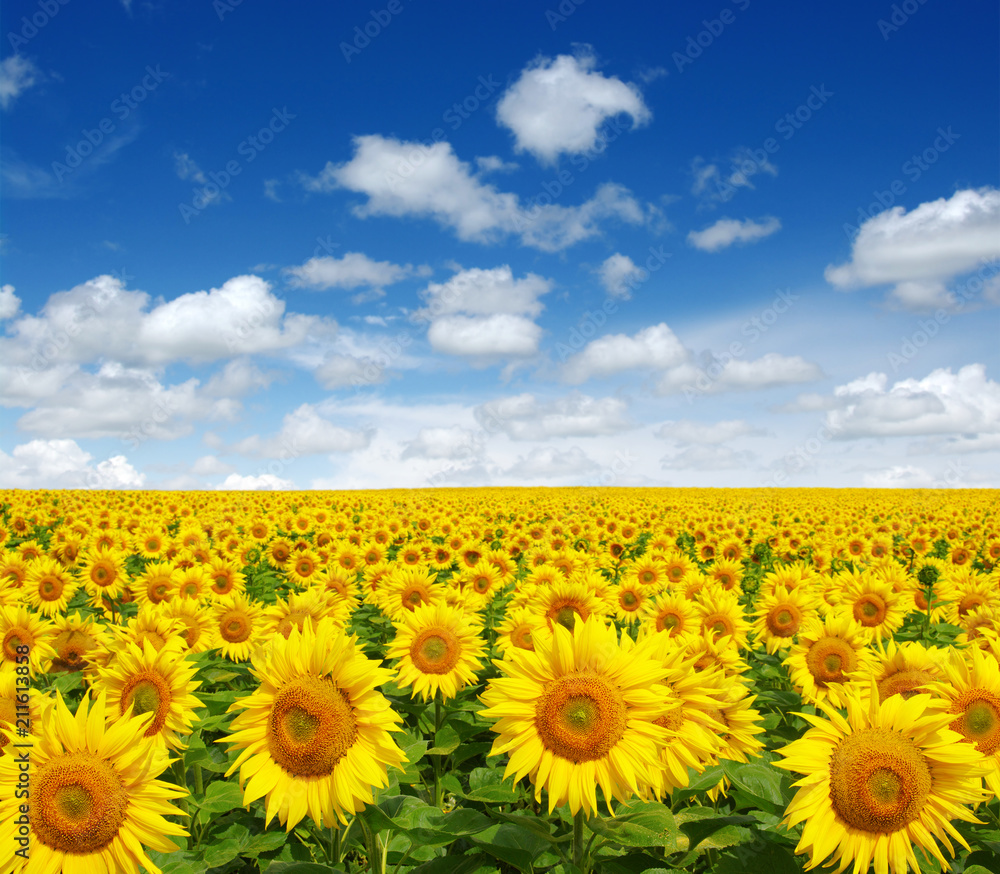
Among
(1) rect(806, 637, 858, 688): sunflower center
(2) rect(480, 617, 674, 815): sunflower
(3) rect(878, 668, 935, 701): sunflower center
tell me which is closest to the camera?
(2) rect(480, 617, 674, 815): sunflower

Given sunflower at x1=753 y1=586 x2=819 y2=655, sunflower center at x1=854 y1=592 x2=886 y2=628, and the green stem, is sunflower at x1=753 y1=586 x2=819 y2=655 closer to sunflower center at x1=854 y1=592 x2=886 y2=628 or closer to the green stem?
sunflower center at x1=854 y1=592 x2=886 y2=628

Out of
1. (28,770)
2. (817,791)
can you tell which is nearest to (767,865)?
(817,791)

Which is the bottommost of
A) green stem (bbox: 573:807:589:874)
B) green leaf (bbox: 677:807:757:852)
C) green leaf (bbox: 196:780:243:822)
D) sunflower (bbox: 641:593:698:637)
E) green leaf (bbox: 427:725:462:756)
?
green leaf (bbox: 196:780:243:822)

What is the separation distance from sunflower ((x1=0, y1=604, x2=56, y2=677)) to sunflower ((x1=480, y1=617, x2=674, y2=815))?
4.82m

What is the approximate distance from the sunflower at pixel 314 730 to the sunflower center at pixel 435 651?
242cm

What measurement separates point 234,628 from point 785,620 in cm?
645

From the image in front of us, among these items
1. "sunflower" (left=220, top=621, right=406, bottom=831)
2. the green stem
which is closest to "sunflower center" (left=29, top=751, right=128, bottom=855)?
"sunflower" (left=220, top=621, right=406, bottom=831)

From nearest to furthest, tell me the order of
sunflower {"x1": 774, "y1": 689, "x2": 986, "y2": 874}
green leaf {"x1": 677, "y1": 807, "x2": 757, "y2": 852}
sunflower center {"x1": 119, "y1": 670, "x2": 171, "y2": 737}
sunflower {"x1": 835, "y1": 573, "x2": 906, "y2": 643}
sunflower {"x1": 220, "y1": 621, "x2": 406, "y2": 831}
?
1. sunflower {"x1": 774, "y1": 689, "x2": 986, "y2": 874}
2. sunflower {"x1": 220, "y1": 621, "x2": 406, "y2": 831}
3. green leaf {"x1": 677, "y1": 807, "x2": 757, "y2": 852}
4. sunflower center {"x1": 119, "y1": 670, "x2": 171, "y2": 737}
5. sunflower {"x1": 835, "y1": 573, "x2": 906, "y2": 643}

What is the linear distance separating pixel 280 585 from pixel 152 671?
8.94m

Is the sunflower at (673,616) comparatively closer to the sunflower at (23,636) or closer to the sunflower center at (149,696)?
the sunflower center at (149,696)

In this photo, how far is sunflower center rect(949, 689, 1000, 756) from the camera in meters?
3.49

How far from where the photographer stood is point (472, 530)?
17219 mm

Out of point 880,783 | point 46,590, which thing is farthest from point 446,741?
point 46,590

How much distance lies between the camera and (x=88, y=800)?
120 inches
